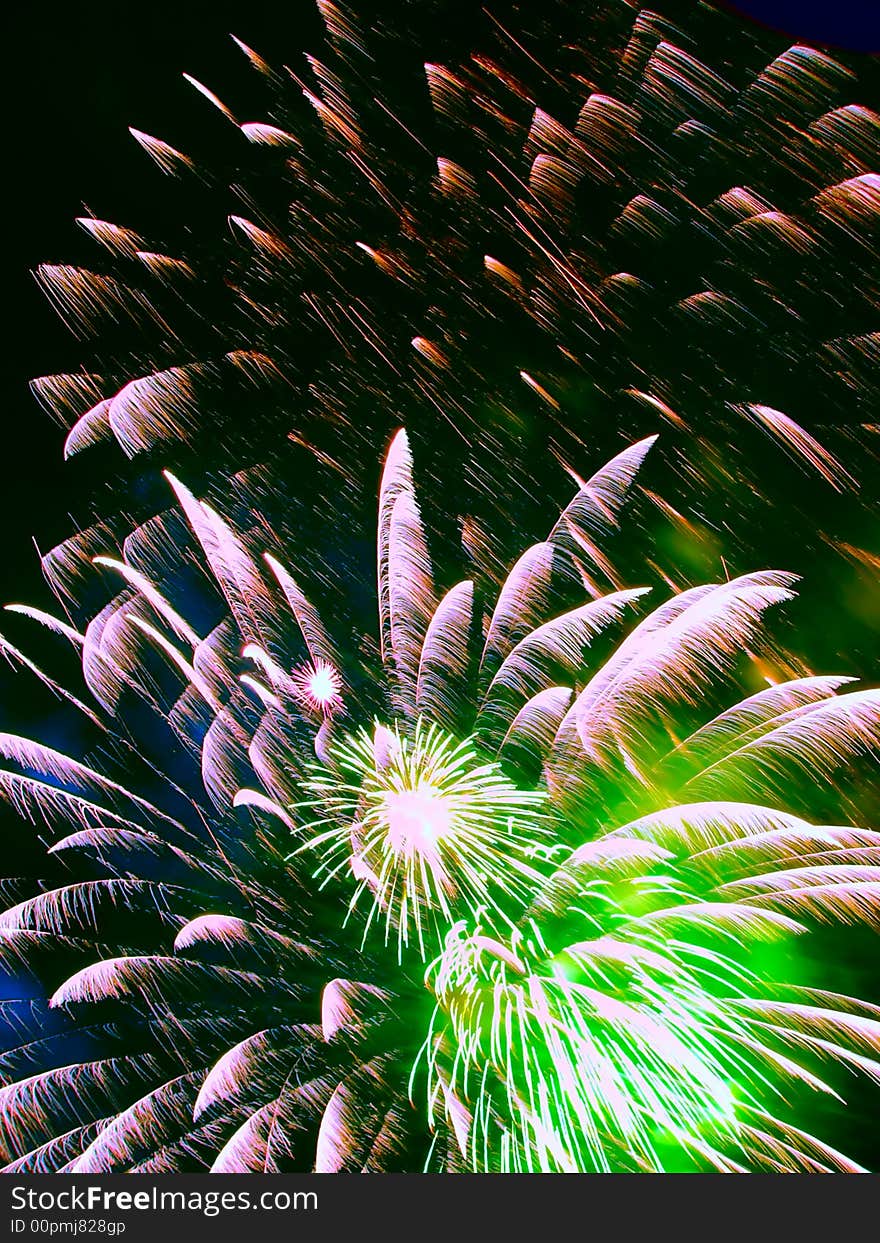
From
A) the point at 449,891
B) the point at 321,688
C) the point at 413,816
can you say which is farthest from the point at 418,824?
the point at 321,688

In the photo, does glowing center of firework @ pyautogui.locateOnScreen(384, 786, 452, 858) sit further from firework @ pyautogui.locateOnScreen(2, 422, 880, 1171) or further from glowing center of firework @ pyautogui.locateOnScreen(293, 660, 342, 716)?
glowing center of firework @ pyautogui.locateOnScreen(293, 660, 342, 716)

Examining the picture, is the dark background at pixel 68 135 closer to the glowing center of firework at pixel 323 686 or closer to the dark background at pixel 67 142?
the dark background at pixel 67 142

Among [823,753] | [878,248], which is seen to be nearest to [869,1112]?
[823,753]

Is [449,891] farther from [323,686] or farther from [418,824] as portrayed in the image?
[323,686]

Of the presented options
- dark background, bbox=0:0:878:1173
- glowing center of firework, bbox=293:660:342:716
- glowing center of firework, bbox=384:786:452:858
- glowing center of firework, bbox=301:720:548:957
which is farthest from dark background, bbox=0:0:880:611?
glowing center of firework, bbox=384:786:452:858

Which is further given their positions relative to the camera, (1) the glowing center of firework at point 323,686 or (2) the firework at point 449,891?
(1) the glowing center of firework at point 323,686

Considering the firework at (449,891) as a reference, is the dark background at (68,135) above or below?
above

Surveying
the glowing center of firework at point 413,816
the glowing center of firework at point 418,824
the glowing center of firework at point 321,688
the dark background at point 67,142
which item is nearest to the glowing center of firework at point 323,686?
the glowing center of firework at point 321,688

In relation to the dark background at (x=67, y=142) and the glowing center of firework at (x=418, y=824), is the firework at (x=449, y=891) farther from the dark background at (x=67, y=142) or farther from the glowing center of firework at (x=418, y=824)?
the dark background at (x=67, y=142)

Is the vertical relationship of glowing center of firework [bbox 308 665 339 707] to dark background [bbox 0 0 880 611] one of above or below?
below
